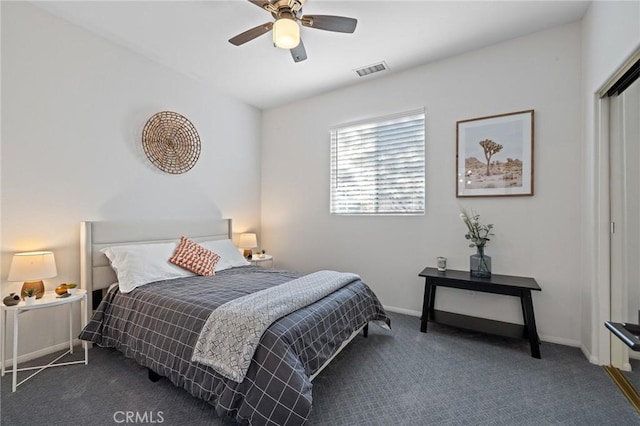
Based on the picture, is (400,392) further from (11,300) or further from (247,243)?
(11,300)

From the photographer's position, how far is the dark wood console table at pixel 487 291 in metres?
Answer: 2.39

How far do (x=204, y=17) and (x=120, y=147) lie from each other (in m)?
1.56

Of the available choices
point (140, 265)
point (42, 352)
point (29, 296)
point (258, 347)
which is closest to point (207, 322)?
point (258, 347)

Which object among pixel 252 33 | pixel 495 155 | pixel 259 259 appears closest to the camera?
pixel 252 33

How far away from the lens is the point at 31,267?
83.1 inches

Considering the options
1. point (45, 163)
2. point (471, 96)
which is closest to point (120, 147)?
point (45, 163)

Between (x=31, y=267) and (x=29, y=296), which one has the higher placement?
(x=31, y=267)

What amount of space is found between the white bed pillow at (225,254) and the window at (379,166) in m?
1.43

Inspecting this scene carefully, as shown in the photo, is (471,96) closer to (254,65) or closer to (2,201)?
(254,65)

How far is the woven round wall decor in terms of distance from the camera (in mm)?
3162

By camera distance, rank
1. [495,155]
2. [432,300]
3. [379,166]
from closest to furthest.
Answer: [495,155], [432,300], [379,166]

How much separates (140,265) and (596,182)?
3932mm

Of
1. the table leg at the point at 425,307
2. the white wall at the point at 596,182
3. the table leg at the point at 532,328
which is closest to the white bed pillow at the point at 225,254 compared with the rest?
the table leg at the point at 425,307

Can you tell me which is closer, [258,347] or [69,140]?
[258,347]
